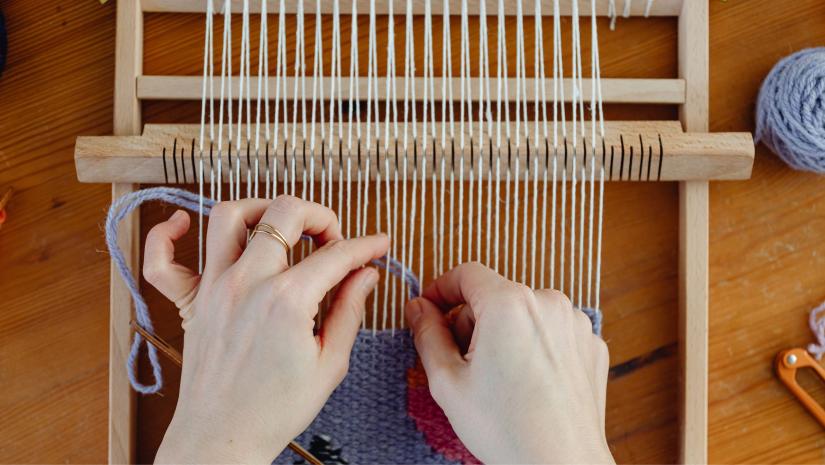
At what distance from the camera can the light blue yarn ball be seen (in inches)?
36.5

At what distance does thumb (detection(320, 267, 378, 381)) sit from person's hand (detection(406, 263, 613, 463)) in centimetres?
10

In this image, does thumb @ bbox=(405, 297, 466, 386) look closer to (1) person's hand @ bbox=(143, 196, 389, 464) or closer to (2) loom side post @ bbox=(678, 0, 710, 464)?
(1) person's hand @ bbox=(143, 196, 389, 464)

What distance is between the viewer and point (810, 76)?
0.93 meters

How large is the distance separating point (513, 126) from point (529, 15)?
199 mm

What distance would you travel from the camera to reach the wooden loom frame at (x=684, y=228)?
0.95 m

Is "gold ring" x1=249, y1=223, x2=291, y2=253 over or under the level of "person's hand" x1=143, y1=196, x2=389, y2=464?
over

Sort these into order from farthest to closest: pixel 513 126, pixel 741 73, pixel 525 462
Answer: pixel 741 73 → pixel 513 126 → pixel 525 462

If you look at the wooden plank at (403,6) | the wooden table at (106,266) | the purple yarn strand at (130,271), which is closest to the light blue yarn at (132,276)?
the purple yarn strand at (130,271)

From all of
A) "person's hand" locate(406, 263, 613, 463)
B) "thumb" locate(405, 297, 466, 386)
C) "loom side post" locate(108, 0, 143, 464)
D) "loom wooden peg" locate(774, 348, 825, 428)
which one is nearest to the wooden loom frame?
"loom side post" locate(108, 0, 143, 464)

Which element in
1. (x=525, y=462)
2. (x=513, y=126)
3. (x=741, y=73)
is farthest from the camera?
(x=741, y=73)

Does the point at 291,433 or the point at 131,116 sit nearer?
the point at 291,433

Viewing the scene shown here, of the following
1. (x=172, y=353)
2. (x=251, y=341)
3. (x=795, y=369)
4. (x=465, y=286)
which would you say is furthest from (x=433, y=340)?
(x=795, y=369)

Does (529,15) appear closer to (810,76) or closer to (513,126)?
(513,126)

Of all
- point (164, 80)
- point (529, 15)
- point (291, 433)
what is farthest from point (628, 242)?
point (164, 80)
